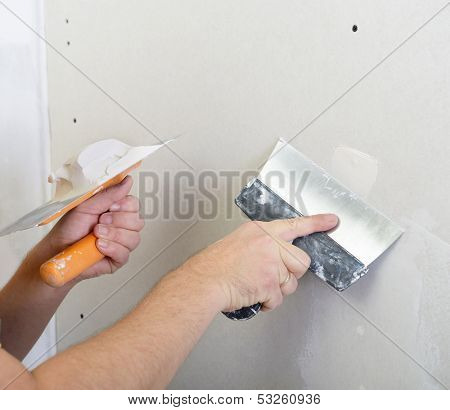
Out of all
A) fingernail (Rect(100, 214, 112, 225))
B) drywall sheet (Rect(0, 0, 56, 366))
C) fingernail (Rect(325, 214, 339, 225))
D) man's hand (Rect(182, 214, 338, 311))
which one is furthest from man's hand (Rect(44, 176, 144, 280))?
drywall sheet (Rect(0, 0, 56, 366))

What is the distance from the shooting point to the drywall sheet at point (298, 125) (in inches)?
23.4

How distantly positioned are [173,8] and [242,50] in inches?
6.5

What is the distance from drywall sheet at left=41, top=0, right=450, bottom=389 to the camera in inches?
23.4

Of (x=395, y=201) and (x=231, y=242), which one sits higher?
(x=395, y=201)

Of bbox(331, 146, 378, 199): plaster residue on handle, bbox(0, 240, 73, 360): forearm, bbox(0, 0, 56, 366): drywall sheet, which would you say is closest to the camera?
bbox(331, 146, 378, 199): plaster residue on handle

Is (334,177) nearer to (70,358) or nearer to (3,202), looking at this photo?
(70,358)

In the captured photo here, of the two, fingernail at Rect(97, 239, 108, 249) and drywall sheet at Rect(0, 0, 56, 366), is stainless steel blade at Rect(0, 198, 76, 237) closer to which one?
fingernail at Rect(97, 239, 108, 249)

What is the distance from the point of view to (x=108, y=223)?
0.84 meters

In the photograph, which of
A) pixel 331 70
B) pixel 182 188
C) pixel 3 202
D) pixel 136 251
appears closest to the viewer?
pixel 331 70

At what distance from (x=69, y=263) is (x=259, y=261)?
277mm

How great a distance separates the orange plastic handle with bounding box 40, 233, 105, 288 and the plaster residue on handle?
39 cm

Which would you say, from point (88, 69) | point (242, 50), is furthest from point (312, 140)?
point (88, 69)

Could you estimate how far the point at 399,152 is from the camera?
2.01 ft

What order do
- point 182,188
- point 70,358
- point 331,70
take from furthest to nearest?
point 182,188 < point 331,70 < point 70,358
